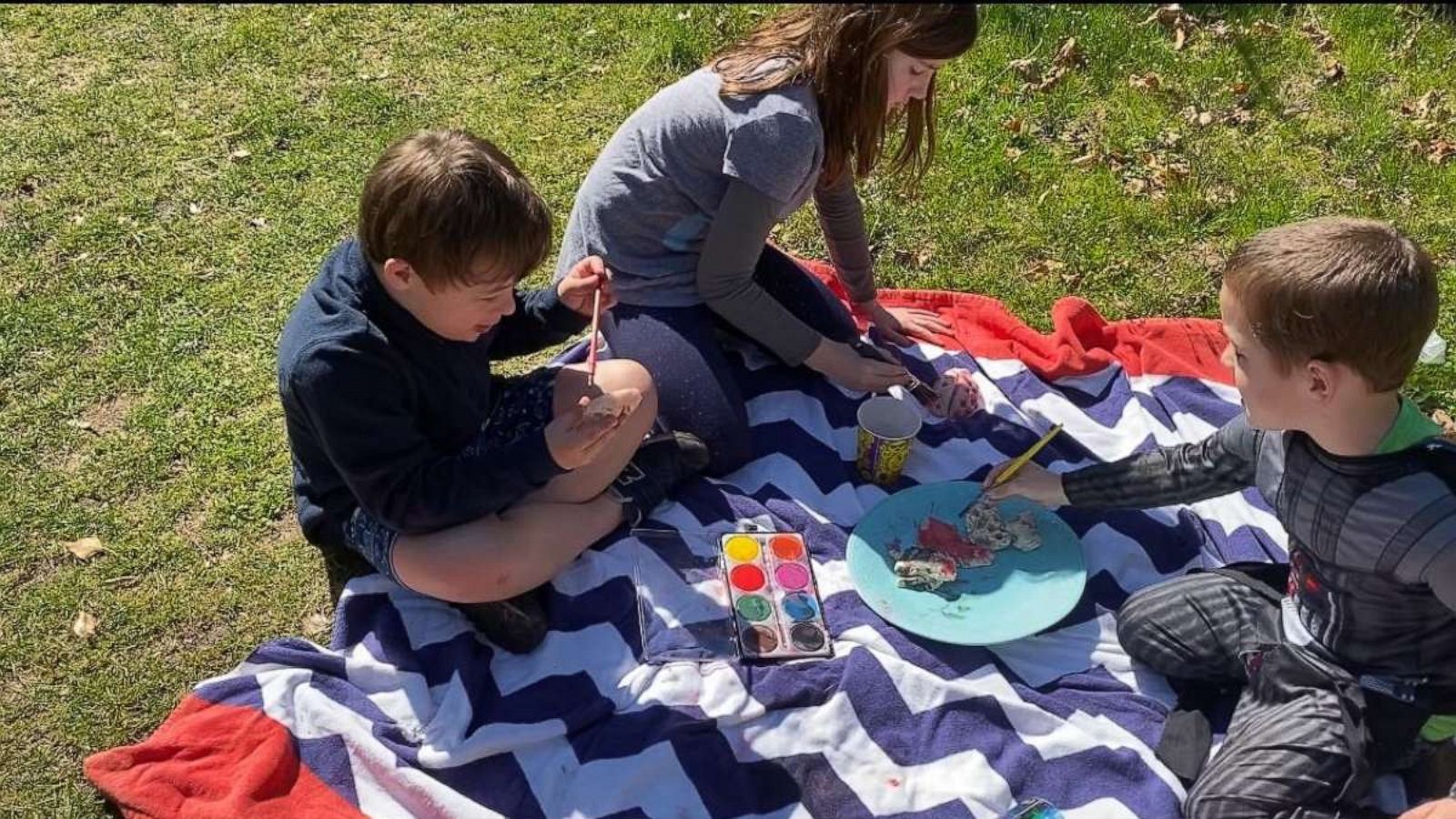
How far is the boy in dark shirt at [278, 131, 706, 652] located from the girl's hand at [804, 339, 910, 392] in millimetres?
521

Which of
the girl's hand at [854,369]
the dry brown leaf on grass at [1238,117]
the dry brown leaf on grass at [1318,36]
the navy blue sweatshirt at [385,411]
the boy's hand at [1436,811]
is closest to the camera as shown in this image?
the boy's hand at [1436,811]

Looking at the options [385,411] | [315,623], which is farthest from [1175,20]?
[315,623]

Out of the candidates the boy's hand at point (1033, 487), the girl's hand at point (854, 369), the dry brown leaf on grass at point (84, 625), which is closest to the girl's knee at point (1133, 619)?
the boy's hand at point (1033, 487)

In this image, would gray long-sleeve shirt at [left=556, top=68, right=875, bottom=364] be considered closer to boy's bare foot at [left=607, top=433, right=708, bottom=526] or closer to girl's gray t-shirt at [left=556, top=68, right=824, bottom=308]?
girl's gray t-shirt at [left=556, top=68, right=824, bottom=308]

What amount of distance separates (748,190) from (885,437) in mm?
670

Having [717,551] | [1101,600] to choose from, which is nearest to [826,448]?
[717,551]

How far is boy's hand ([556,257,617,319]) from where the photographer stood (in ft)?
8.84

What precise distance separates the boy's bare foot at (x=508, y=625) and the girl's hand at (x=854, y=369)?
40.1 inches

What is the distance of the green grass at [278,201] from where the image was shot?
2.73 metres

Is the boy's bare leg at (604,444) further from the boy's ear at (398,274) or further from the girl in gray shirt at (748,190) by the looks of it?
the boy's ear at (398,274)

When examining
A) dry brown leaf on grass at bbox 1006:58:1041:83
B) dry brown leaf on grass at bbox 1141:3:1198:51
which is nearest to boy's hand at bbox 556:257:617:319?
dry brown leaf on grass at bbox 1006:58:1041:83

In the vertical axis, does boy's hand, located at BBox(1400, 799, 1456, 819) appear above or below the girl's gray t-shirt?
below

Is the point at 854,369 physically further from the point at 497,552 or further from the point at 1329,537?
the point at 1329,537

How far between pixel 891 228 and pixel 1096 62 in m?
1.39
